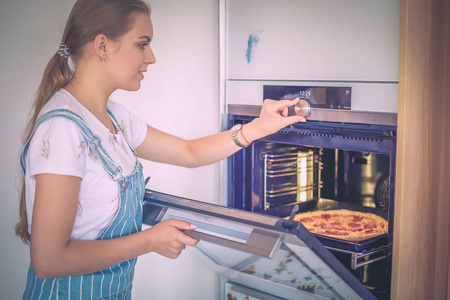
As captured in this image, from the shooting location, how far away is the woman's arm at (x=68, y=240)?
3.87 feet

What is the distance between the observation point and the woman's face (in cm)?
139

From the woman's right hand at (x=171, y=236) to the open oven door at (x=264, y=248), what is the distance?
0.8 inches

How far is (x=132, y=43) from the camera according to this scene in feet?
4.62

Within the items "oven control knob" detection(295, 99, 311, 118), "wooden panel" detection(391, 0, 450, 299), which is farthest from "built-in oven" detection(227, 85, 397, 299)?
"wooden panel" detection(391, 0, 450, 299)

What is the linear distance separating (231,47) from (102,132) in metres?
0.99

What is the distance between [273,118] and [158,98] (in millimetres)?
817

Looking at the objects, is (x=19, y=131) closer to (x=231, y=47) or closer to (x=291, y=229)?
(x=231, y=47)

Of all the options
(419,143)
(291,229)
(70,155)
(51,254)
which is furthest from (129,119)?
(419,143)

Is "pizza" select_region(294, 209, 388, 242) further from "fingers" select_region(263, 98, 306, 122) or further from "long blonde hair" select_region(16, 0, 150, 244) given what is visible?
"long blonde hair" select_region(16, 0, 150, 244)

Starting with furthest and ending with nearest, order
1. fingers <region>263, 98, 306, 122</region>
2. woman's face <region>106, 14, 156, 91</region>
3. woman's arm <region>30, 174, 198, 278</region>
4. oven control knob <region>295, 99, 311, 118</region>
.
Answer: oven control knob <region>295, 99, 311, 118</region>, fingers <region>263, 98, 306, 122</region>, woman's face <region>106, 14, 156, 91</region>, woman's arm <region>30, 174, 198, 278</region>

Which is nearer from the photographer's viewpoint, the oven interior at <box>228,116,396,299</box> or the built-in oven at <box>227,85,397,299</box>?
the built-in oven at <box>227,85,397,299</box>

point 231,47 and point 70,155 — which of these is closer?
point 70,155

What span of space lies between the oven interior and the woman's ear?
91cm

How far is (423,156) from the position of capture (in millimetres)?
1555
